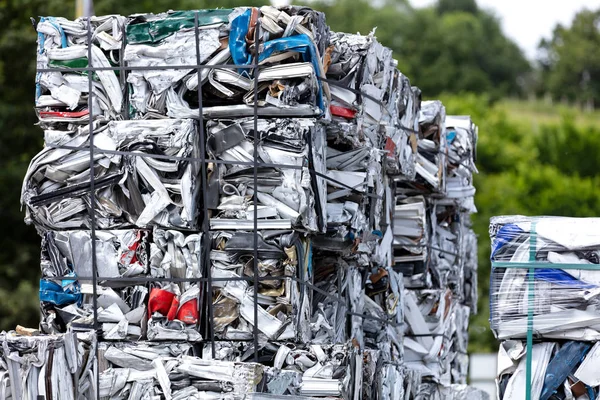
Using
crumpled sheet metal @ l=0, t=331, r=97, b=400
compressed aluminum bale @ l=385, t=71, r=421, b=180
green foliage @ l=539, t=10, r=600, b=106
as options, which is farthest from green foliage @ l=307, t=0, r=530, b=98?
crumpled sheet metal @ l=0, t=331, r=97, b=400

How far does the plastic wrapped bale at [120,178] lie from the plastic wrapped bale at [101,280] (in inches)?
3.6

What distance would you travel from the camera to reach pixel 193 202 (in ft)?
18.5

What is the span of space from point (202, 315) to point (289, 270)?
0.51 m

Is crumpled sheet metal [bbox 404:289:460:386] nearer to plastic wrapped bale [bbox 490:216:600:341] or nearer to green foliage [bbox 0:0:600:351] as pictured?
green foliage [bbox 0:0:600:351]

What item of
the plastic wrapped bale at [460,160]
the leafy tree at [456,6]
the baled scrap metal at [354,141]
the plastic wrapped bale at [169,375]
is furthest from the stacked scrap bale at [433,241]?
the leafy tree at [456,6]

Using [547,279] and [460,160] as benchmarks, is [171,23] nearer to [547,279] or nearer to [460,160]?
[547,279]

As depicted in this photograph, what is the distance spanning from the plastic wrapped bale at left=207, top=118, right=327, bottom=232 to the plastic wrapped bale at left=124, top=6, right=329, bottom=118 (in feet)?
0.31

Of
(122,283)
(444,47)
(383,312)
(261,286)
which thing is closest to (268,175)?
(261,286)

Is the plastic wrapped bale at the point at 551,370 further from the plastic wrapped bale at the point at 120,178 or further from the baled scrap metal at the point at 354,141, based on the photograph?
the plastic wrapped bale at the point at 120,178

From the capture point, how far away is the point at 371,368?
20.3 feet

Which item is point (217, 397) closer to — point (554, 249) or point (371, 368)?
point (371, 368)

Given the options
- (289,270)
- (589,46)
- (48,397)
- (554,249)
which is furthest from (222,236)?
(589,46)

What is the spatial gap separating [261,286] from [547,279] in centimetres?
144

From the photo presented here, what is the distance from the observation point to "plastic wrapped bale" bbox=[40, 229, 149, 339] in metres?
5.73
